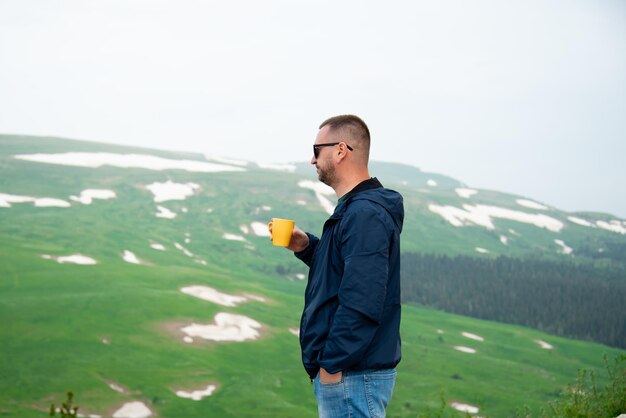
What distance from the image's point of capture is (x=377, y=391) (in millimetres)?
6004

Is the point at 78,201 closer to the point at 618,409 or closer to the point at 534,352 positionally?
the point at 534,352

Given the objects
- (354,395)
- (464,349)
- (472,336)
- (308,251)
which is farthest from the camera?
(472,336)

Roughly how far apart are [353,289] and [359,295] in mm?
76

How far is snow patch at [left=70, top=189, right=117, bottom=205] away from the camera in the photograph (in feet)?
400

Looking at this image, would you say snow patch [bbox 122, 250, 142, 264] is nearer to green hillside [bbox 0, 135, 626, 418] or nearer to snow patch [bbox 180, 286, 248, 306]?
green hillside [bbox 0, 135, 626, 418]

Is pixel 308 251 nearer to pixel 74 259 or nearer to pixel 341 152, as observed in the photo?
pixel 341 152

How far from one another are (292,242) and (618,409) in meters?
8.04

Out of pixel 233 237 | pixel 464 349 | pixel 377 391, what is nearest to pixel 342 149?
pixel 377 391

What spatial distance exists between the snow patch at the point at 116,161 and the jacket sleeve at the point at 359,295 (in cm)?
16039

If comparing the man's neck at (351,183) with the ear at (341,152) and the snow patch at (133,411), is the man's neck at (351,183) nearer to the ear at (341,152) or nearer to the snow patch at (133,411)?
the ear at (341,152)

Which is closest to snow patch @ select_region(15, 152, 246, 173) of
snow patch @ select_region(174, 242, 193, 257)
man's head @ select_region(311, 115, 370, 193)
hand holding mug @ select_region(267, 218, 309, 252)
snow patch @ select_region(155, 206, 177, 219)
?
snow patch @ select_region(155, 206, 177, 219)

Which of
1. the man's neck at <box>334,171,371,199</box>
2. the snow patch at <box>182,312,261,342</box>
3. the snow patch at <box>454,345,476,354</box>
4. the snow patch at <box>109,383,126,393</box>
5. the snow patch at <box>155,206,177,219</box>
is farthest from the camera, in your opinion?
the snow patch at <box>155,206,177,219</box>

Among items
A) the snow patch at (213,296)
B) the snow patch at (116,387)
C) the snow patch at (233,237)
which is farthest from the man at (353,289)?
the snow patch at (233,237)

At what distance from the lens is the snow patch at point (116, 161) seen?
16075cm
